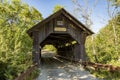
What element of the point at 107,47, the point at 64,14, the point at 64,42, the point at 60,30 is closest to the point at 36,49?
the point at 60,30

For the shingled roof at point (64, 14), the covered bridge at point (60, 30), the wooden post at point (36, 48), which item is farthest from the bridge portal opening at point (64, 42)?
the wooden post at point (36, 48)

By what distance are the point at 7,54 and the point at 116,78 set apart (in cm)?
622

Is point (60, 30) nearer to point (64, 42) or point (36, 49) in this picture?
point (36, 49)

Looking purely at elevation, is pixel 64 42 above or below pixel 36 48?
above

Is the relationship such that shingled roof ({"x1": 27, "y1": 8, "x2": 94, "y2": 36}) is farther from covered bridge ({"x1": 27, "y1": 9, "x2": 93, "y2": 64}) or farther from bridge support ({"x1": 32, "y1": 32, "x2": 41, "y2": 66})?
bridge support ({"x1": 32, "y1": 32, "x2": 41, "y2": 66})

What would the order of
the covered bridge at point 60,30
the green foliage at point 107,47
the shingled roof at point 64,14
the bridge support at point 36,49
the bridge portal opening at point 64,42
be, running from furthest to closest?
the green foliage at point 107,47 → the bridge portal opening at point 64,42 → the covered bridge at point 60,30 → the bridge support at point 36,49 → the shingled roof at point 64,14

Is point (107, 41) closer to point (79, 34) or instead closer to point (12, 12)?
point (79, 34)

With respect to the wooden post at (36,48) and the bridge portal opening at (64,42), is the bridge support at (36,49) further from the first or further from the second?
the bridge portal opening at (64,42)

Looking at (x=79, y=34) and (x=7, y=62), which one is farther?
(x=79, y=34)

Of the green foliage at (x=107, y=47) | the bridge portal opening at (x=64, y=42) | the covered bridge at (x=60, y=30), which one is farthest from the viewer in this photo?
the green foliage at (x=107, y=47)

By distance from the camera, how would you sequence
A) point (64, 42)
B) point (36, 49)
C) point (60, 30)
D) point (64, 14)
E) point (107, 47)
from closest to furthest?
1. point (36, 49)
2. point (64, 14)
3. point (60, 30)
4. point (107, 47)
5. point (64, 42)

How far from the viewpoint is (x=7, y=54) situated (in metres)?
10.8

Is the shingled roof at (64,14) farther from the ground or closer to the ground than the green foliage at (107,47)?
farther from the ground

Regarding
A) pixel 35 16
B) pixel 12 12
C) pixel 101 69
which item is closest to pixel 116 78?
pixel 101 69
